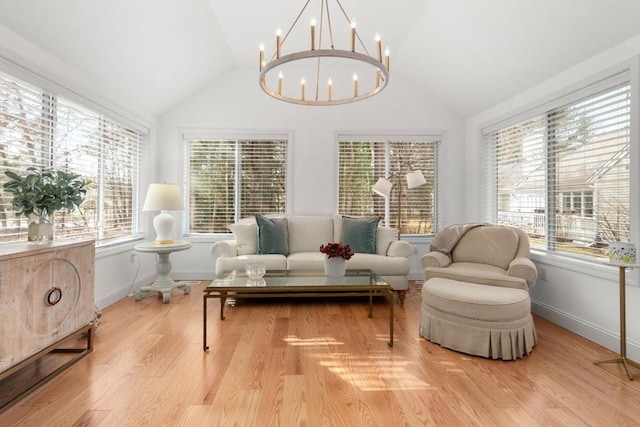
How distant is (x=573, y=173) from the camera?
3002 millimetres

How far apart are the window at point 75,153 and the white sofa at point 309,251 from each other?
4.21 feet

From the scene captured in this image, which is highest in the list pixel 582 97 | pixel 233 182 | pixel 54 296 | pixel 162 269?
pixel 582 97

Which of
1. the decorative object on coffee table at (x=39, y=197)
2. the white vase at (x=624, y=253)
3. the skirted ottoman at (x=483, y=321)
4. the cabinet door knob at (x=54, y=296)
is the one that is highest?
the decorative object on coffee table at (x=39, y=197)

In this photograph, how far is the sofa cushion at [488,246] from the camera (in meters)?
3.20

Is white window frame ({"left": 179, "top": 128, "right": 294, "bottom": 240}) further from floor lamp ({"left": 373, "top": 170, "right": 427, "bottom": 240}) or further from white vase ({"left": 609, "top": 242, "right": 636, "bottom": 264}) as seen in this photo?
white vase ({"left": 609, "top": 242, "right": 636, "bottom": 264})

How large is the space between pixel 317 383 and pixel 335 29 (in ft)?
11.9

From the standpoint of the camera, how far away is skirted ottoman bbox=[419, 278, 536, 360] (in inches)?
90.7

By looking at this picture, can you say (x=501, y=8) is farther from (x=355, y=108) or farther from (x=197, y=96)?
(x=197, y=96)

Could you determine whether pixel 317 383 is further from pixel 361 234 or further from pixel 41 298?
pixel 361 234

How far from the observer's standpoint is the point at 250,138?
472 centimetres

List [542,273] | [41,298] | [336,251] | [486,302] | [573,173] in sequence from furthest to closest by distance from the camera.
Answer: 1. [542,273]
2. [573,173]
3. [336,251]
4. [486,302]
5. [41,298]

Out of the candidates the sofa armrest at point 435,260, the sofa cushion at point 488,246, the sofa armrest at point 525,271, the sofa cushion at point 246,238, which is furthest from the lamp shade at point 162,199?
the sofa armrest at point 525,271

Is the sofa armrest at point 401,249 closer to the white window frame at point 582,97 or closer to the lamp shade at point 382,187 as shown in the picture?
the lamp shade at point 382,187

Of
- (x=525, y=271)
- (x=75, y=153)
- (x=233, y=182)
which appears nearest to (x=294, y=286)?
(x=525, y=271)
